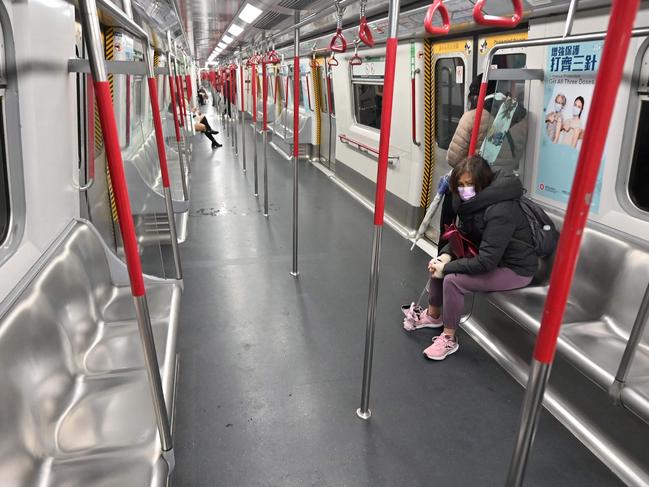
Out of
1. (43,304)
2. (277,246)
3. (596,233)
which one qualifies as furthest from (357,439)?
(277,246)

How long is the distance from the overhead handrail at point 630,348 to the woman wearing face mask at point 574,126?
4.79 feet

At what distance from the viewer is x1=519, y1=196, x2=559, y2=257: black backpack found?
3100 mm

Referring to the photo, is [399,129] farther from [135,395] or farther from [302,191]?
[135,395]

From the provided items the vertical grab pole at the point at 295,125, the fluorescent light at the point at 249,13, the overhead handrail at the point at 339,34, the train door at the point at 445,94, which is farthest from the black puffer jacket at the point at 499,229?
the fluorescent light at the point at 249,13

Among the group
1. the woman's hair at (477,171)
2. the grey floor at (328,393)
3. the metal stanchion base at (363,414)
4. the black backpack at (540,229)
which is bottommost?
the grey floor at (328,393)

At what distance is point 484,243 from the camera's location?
9.98ft

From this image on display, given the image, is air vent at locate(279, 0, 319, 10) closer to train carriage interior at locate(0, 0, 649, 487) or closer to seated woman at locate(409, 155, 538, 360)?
train carriage interior at locate(0, 0, 649, 487)

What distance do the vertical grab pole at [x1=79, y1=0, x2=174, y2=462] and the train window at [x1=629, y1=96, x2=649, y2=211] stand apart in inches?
107

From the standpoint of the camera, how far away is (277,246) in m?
5.43

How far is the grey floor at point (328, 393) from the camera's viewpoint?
2.35 metres

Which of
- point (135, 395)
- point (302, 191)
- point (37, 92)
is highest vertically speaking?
point (37, 92)

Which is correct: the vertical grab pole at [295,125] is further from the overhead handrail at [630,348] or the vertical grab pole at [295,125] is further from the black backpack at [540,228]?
the overhead handrail at [630,348]

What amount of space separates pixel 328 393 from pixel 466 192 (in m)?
1.52

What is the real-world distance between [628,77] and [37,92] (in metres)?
3.13
